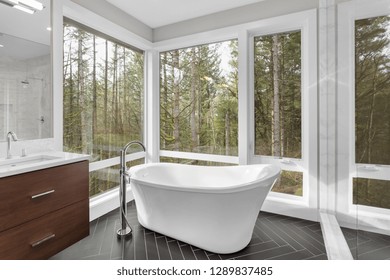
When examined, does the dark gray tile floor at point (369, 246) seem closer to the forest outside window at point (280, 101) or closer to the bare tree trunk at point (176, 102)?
the forest outside window at point (280, 101)

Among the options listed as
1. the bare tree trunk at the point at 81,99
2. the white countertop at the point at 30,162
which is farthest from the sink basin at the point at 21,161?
the bare tree trunk at the point at 81,99

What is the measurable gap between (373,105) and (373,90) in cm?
9

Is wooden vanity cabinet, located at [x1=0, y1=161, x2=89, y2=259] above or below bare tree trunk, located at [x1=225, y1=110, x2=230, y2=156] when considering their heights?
below

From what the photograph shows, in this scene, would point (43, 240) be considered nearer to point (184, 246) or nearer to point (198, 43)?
point (184, 246)

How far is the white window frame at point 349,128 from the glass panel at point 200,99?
1218mm

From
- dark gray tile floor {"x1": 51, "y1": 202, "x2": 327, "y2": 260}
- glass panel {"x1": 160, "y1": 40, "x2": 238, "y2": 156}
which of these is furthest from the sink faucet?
glass panel {"x1": 160, "y1": 40, "x2": 238, "y2": 156}

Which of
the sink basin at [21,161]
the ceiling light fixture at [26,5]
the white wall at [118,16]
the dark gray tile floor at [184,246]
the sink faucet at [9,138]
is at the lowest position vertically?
the dark gray tile floor at [184,246]

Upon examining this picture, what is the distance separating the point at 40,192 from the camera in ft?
5.40

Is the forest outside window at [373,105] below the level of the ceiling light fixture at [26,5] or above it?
below

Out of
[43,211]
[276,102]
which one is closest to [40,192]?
[43,211]

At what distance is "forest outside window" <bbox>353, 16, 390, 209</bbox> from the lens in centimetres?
123

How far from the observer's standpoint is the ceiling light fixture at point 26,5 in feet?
6.52

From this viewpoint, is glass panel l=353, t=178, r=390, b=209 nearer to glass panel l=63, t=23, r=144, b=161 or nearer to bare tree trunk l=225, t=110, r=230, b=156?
bare tree trunk l=225, t=110, r=230, b=156

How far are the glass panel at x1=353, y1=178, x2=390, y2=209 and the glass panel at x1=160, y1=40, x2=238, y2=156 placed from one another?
1.70 meters
